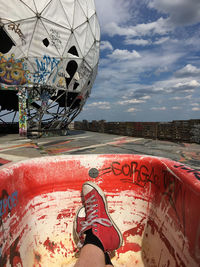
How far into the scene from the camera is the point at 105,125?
58.0 ft

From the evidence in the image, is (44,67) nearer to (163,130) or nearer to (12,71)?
(12,71)

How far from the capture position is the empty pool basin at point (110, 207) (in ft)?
4.30

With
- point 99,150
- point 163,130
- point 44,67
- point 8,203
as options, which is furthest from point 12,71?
point 8,203

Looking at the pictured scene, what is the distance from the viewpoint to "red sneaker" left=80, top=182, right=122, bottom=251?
1.56 m

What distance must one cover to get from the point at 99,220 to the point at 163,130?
960 cm

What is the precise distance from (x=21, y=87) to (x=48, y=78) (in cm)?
165

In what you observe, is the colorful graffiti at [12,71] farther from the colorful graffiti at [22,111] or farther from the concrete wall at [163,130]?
the concrete wall at [163,130]

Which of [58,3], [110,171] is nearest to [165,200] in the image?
[110,171]

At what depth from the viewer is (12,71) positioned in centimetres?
935

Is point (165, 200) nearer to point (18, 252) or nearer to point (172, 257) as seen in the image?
point (172, 257)

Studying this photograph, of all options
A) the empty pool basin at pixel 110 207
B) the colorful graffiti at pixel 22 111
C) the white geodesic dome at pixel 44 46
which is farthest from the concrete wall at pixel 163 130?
the colorful graffiti at pixel 22 111

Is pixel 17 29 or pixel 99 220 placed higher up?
pixel 17 29

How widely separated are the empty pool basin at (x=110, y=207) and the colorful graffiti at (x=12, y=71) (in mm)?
9241

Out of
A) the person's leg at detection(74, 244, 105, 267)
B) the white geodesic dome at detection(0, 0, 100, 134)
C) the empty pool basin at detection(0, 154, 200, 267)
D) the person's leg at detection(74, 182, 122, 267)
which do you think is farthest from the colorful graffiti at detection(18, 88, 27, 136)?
the person's leg at detection(74, 244, 105, 267)
